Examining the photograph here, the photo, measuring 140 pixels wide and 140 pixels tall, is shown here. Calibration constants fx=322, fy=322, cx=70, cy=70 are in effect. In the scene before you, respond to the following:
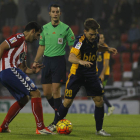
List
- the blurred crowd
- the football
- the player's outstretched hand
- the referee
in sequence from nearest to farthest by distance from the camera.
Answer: the football, the player's outstretched hand, the referee, the blurred crowd

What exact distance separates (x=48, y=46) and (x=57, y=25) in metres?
0.46

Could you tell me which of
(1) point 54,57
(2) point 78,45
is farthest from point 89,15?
(2) point 78,45

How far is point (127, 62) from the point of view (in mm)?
14727

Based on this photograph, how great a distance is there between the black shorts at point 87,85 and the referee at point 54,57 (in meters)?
1.02

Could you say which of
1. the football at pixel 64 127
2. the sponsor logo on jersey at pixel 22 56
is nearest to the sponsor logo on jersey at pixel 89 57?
the sponsor logo on jersey at pixel 22 56

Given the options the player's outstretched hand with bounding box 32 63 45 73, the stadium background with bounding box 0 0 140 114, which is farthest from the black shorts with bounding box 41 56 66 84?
the stadium background with bounding box 0 0 140 114

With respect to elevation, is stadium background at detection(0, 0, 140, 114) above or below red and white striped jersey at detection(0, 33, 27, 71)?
above

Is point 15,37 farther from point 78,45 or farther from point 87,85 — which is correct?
point 87,85

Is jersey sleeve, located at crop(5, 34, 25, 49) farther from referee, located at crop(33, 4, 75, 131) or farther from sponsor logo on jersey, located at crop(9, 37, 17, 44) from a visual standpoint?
referee, located at crop(33, 4, 75, 131)

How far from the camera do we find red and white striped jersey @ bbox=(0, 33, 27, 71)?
188 inches

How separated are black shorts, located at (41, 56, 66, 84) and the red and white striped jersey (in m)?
1.26

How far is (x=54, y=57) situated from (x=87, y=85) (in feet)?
4.38

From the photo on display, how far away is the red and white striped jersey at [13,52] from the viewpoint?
15.7ft

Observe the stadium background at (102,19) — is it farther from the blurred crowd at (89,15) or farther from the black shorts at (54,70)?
the black shorts at (54,70)
